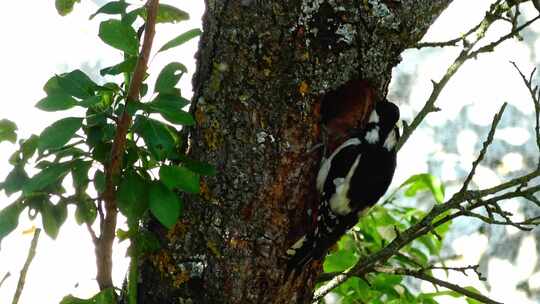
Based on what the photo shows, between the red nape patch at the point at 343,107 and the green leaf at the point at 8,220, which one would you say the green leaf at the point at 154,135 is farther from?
the red nape patch at the point at 343,107

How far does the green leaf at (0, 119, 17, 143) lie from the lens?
4.54 ft

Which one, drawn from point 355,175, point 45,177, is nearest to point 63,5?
point 45,177

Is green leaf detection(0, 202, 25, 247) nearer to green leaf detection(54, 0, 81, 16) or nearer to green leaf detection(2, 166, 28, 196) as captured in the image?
green leaf detection(2, 166, 28, 196)

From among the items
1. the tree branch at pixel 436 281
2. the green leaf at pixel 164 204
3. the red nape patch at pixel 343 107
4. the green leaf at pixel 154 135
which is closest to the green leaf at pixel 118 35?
the green leaf at pixel 154 135

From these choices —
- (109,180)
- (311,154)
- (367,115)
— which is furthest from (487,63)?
(109,180)

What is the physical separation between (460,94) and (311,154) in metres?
3.20

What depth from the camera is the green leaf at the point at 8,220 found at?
51.6 inches

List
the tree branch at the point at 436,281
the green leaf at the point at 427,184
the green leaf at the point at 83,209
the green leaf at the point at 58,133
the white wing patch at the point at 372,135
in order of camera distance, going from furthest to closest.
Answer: the green leaf at the point at 427,184, the white wing patch at the point at 372,135, the tree branch at the point at 436,281, the green leaf at the point at 83,209, the green leaf at the point at 58,133

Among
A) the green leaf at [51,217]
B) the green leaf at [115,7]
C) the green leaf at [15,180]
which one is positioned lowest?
the green leaf at [51,217]

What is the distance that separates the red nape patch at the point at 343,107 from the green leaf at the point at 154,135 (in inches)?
17.3

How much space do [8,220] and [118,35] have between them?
0.35 m

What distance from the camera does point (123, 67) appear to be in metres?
1.25

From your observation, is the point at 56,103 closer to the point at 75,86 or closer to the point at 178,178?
the point at 75,86

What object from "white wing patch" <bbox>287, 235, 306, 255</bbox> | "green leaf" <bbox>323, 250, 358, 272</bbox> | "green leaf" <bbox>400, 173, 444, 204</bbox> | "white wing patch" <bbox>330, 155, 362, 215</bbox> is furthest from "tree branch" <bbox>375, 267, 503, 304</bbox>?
"green leaf" <bbox>400, 173, 444, 204</bbox>
